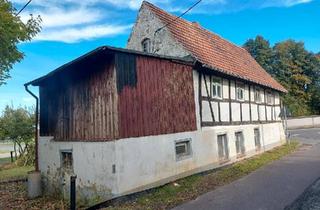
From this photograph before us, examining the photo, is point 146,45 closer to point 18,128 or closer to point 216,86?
point 216,86

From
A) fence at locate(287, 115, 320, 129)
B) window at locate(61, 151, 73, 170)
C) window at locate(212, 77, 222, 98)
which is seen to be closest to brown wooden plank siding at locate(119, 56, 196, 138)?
window at locate(212, 77, 222, 98)

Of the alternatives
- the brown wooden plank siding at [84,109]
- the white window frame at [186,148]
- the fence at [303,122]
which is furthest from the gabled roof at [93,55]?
the fence at [303,122]

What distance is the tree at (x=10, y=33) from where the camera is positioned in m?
11.5

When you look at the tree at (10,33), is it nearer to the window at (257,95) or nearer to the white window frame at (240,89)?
the white window frame at (240,89)

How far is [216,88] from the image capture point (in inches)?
598

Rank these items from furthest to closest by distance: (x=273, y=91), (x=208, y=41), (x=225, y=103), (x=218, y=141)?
(x=273, y=91)
(x=208, y=41)
(x=225, y=103)
(x=218, y=141)

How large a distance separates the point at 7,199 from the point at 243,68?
13.9 meters

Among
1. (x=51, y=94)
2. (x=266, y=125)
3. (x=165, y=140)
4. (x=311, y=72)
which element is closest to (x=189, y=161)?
(x=165, y=140)

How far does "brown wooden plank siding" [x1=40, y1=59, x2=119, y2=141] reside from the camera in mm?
9695

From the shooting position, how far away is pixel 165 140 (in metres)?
11.1

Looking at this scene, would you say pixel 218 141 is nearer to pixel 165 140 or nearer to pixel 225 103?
pixel 225 103

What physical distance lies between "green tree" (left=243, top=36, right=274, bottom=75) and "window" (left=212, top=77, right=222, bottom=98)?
131ft

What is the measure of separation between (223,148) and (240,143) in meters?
2.34

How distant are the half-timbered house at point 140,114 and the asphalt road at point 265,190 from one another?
75.4 inches
